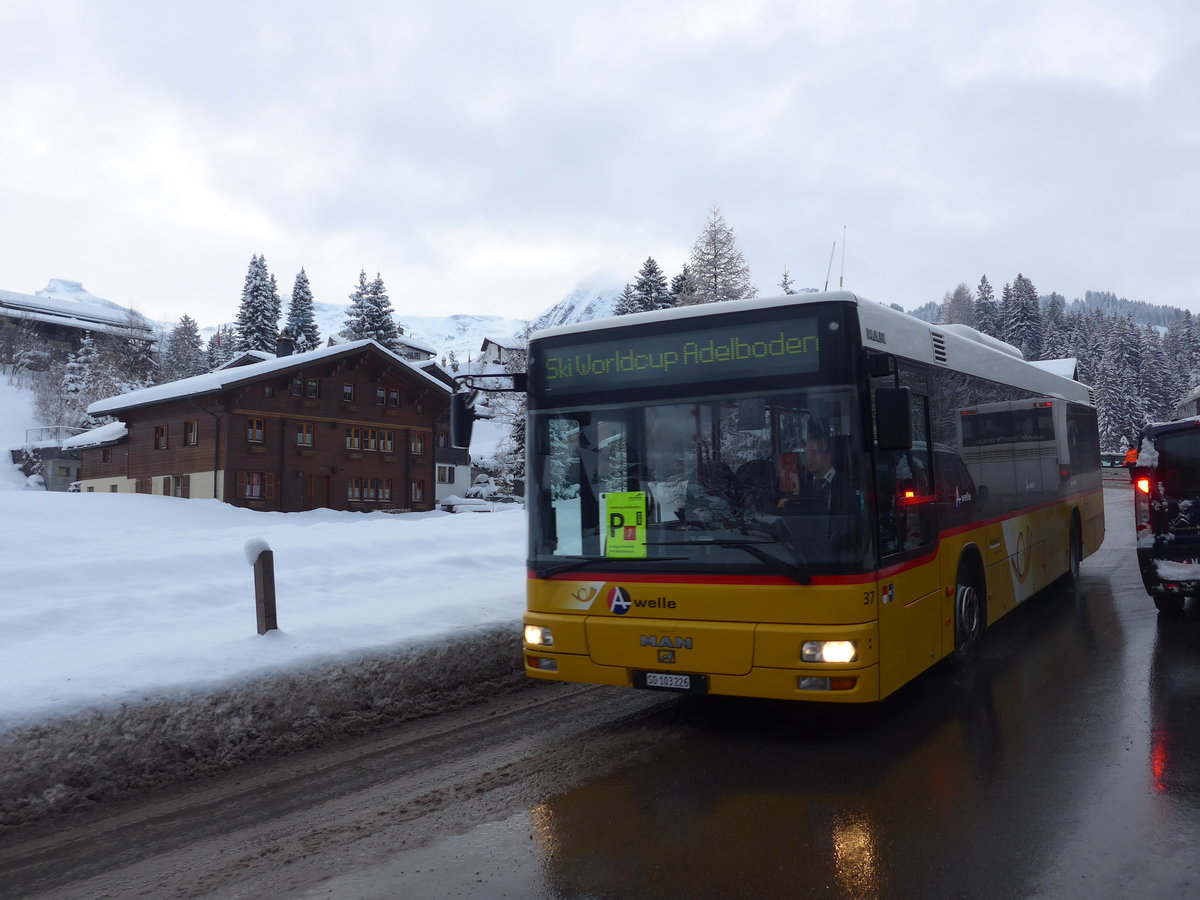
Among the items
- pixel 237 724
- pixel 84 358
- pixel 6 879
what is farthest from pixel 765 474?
pixel 84 358

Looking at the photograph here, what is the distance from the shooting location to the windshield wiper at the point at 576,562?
609 cm

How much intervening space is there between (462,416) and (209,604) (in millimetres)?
5514

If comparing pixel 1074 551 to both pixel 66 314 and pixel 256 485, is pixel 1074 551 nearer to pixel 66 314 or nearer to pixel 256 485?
pixel 256 485

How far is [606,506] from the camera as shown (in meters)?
6.29

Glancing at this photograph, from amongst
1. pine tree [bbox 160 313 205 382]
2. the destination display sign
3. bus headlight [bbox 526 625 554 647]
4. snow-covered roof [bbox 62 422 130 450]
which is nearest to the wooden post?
bus headlight [bbox 526 625 554 647]

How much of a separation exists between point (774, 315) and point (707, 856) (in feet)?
11.1

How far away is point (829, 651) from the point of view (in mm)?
5562

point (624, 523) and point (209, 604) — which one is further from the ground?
point (624, 523)

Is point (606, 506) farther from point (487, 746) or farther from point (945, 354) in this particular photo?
point (945, 354)

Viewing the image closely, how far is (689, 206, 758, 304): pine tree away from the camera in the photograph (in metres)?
54.6

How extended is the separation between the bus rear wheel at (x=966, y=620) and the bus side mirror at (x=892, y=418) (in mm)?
2296

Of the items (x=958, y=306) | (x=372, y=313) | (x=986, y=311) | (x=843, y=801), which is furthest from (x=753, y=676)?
(x=958, y=306)

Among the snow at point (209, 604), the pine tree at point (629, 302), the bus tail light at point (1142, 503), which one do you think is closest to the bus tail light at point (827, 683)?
the snow at point (209, 604)

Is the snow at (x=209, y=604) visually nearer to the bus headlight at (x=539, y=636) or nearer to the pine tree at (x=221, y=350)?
the bus headlight at (x=539, y=636)
